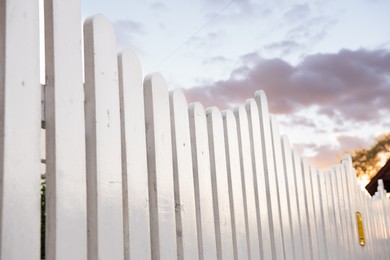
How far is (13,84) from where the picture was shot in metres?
1.87

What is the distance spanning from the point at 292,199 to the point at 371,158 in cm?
2975

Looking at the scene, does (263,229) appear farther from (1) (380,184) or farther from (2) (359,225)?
(1) (380,184)

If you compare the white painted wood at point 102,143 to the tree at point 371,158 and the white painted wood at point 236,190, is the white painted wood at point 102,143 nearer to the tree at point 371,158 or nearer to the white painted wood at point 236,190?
the white painted wood at point 236,190

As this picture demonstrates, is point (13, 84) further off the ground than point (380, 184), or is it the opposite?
point (380, 184)

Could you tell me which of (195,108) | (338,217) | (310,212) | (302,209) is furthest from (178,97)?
(338,217)

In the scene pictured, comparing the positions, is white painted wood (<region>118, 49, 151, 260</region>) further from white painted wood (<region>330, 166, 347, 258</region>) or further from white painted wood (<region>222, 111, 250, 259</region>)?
white painted wood (<region>330, 166, 347, 258</region>)

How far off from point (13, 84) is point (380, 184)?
7658 millimetres

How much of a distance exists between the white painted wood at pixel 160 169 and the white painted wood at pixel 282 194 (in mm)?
1551

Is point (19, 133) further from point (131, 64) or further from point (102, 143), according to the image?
point (131, 64)

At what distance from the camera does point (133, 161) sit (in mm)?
2385

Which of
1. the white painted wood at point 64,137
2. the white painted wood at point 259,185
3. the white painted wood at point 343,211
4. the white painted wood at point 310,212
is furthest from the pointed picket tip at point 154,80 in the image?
the white painted wood at point 343,211

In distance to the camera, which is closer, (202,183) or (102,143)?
(102,143)

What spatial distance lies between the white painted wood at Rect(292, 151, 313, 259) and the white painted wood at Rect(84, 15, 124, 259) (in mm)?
2475

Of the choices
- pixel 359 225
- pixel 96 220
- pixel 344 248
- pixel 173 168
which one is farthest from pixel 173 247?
pixel 359 225
